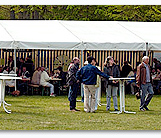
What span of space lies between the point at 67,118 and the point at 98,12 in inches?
603

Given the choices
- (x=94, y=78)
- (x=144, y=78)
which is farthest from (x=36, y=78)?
(x=144, y=78)

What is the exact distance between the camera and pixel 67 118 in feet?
41.0

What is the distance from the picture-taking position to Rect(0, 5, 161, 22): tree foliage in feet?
86.9

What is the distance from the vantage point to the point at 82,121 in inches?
471

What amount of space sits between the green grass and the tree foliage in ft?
35.5

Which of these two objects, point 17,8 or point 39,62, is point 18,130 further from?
point 17,8

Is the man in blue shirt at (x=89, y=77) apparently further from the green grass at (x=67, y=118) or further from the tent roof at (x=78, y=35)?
the tent roof at (x=78, y=35)

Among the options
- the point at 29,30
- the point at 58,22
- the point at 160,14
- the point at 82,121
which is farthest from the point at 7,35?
the point at 160,14

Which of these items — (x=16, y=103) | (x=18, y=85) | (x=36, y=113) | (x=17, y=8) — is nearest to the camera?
(x=36, y=113)

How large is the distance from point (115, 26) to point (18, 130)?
10743mm

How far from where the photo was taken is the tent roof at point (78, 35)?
17.6 m

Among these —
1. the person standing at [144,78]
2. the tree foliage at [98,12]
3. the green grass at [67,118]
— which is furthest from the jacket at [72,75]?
the tree foliage at [98,12]

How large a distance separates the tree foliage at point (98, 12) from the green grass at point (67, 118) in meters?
10.8

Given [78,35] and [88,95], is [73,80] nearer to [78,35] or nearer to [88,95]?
[88,95]
